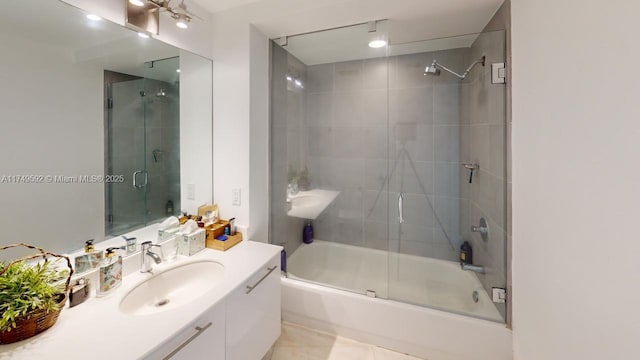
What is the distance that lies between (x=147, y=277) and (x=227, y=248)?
472mm

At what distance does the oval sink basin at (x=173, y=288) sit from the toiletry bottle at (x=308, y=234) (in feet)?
3.57

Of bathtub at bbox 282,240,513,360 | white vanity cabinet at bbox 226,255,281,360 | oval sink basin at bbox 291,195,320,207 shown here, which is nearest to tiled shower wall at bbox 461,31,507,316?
bathtub at bbox 282,240,513,360

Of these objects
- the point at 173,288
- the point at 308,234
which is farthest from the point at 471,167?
the point at 173,288

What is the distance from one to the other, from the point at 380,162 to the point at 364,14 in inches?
48.1

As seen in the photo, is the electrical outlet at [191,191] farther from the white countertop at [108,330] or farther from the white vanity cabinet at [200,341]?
the white vanity cabinet at [200,341]

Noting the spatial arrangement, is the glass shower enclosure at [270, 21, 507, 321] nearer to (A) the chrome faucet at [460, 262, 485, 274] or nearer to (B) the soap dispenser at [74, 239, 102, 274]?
(A) the chrome faucet at [460, 262, 485, 274]

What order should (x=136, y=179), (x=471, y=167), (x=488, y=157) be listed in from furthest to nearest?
1. (x=471, y=167)
2. (x=488, y=157)
3. (x=136, y=179)

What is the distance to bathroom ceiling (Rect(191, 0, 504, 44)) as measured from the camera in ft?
5.17

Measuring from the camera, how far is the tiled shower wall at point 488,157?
5.33 feet
